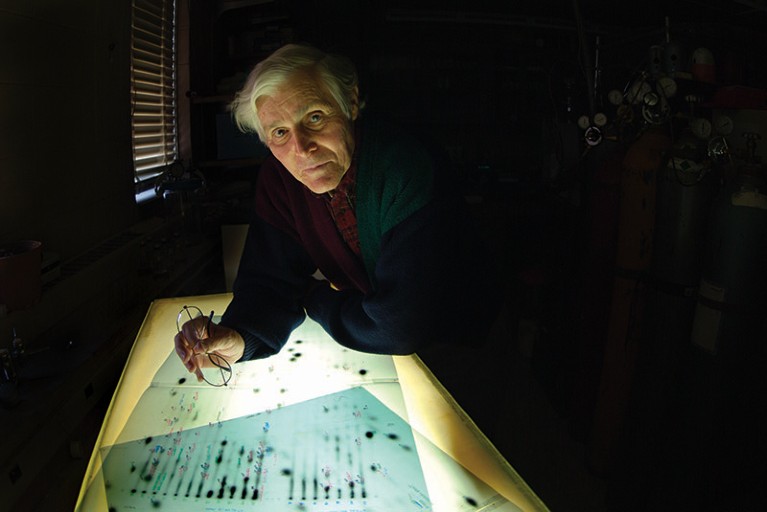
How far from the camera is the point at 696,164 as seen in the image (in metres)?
1.28

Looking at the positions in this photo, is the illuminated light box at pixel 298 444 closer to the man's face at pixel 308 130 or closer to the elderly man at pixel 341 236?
the elderly man at pixel 341 236

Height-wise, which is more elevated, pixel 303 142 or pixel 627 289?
pixel 303 142

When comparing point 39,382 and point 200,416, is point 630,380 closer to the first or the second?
point 200,416

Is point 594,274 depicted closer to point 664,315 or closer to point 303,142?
point 664,315

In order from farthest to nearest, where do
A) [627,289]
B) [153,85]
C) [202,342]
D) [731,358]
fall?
[627,289] < [153,85] < [731,358] < [202,342]

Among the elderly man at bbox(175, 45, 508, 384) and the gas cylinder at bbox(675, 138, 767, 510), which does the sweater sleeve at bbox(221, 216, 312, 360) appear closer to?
the elderly man at bbox(175, 45, 508, 384)

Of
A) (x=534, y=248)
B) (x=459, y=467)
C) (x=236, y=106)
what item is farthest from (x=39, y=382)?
(x=534, y=248)

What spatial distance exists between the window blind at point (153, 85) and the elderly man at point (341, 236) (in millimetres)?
568

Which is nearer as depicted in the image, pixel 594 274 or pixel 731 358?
pixel 731 358

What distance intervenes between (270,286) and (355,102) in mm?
400

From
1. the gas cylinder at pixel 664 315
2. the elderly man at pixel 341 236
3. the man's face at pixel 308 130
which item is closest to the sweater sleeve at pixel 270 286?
the elderly man at pixel 341 236

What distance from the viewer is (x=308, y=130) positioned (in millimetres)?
730

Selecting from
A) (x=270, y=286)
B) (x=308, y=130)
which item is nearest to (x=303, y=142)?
(x=308, y=130)

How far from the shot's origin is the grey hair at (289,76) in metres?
0.70
